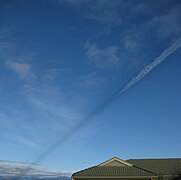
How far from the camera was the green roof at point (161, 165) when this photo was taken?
3159 cm

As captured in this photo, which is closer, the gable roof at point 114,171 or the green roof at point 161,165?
the gable roof at point 114,171

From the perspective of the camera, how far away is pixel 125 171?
29.0 m

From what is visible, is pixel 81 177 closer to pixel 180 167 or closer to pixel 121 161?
pixel 121 161

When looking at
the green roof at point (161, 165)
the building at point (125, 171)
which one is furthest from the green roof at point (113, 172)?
the green roof at point (161, 165)

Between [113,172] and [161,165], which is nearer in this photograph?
[113,172]

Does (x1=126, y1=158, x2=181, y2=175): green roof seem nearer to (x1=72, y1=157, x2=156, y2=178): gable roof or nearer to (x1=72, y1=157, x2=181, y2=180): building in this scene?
(x1=72, y1=157, x2=181, y2=180): building

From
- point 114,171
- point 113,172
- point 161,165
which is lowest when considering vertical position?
point 113,172

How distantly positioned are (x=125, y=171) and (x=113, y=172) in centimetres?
115

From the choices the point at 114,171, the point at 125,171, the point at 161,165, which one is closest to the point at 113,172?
the point at 114,171

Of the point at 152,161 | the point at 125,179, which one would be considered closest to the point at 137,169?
the point at 125,179

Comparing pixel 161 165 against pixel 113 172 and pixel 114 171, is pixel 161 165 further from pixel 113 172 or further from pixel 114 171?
pixel 113 172

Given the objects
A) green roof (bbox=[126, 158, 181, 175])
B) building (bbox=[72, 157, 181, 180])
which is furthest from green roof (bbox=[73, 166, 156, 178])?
green roof (bbox=[126, 158, 181, 175])

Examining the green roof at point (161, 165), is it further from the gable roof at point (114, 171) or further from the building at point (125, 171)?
the gable roof at point (114, 171)

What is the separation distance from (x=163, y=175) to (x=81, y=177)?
27.3 feet
